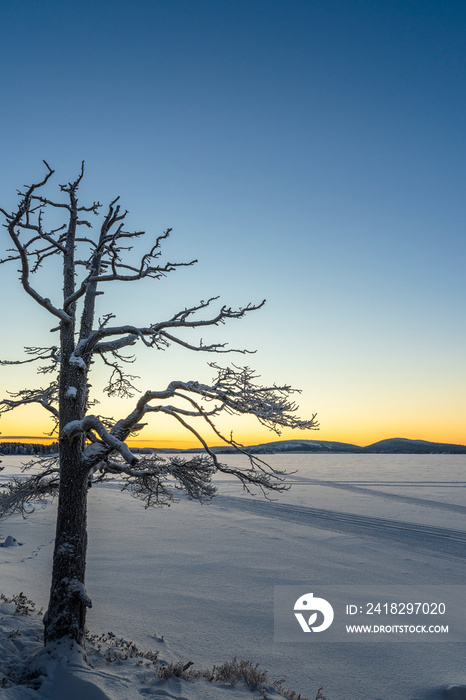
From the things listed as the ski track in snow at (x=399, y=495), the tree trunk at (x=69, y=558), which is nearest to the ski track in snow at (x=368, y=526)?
the ski track in snow at (x=399, y=495)

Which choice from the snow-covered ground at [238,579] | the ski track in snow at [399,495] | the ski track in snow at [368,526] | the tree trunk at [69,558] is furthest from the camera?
the ski track in snow at [399,495]

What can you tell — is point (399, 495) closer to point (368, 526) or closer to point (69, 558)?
point (368, 526)

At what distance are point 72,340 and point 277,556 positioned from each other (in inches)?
431

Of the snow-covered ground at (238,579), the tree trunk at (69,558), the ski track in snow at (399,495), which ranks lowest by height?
the ski track in snow at (399,495)

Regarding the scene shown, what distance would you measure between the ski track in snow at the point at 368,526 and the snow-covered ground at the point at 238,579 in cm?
7

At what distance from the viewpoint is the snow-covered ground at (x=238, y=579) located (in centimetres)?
697

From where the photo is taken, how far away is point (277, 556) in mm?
14922

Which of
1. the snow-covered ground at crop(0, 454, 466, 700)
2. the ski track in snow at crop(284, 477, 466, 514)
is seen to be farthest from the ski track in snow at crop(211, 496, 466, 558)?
the ski track in snow at crop(284, 477, 466, 514)

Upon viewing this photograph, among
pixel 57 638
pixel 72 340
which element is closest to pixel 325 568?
pixel 57 638

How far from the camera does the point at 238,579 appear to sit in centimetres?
1238

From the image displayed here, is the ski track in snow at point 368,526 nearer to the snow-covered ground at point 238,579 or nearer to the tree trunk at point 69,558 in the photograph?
the snow-covered ground at point 238,579

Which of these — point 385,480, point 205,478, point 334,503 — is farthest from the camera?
point 385,480

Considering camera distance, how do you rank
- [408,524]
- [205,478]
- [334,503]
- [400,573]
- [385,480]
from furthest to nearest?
[385,480] → [334,503] → [408,524] → [400,573] → [205,478]

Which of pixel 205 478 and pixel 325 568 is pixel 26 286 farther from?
pixel 325 568
